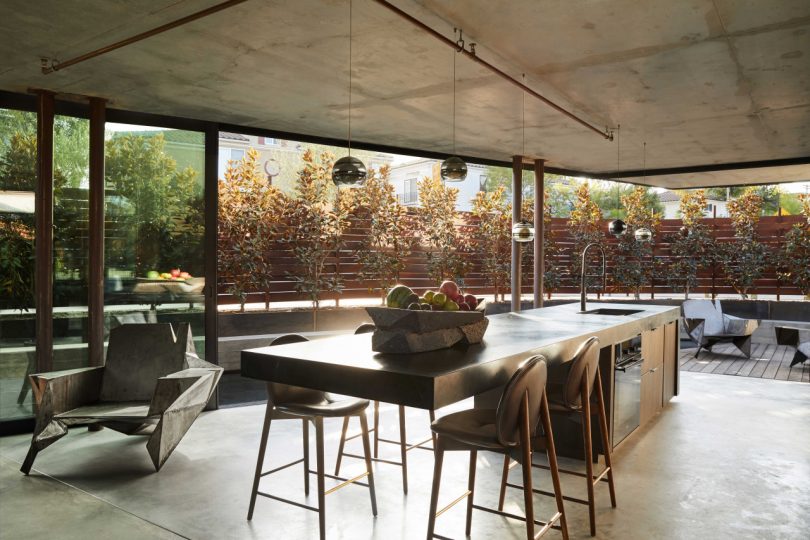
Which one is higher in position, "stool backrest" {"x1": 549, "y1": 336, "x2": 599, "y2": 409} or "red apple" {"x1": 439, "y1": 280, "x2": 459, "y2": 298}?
"red apple" {"x1": 439, "y1": 280, "x2": 459, "y2": 298}

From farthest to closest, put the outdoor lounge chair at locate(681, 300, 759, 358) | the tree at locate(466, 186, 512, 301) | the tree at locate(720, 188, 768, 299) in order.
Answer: the tree at locate(720, 188, 768, 299) < the tree at locate(466, 186, 512, 301) < the outdoor lounge chair at locate(681, 300, 759, 358)

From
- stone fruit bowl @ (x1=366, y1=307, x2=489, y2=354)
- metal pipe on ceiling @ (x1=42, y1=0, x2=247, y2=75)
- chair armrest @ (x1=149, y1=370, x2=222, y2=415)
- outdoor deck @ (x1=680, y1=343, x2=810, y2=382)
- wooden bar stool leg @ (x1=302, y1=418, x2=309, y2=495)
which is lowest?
outdoor deck @ (x1=680, y1=343, x2=810, y2=382)

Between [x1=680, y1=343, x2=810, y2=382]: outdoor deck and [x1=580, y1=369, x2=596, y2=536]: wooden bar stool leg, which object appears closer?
[x1=580, y1=369, x2=596, y2=536]: wooden bar stool leg

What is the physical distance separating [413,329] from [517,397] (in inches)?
18.1

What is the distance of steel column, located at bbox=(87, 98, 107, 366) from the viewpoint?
475 centimetres

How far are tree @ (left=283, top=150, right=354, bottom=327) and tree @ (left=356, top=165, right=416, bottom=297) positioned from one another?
47 centimetres

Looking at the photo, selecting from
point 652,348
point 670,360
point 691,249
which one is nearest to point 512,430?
point 652,348

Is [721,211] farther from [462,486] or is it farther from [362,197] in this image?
[462,486]

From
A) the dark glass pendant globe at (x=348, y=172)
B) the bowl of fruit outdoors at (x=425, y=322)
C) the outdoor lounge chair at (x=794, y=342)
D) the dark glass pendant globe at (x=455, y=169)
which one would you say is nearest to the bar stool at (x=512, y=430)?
the bowl of fruit outdoors at (x=425, y=322)

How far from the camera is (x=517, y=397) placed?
216cm

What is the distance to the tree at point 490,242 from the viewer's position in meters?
10.3

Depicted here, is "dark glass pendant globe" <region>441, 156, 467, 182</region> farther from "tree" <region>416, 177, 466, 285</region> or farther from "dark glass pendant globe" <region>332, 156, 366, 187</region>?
"tree" <region>416, 177, 466, 285</region>

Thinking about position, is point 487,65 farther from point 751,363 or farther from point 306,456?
point 751,363

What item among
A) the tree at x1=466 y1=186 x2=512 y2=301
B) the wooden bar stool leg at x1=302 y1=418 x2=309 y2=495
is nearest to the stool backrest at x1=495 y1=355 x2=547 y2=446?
the wooden bar stool leg at x1=302 y1=418 x2=309 y2=495
